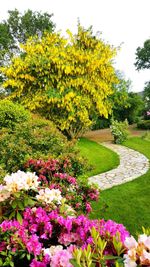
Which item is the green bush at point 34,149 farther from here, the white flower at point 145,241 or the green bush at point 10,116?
the green bush at point 10,116

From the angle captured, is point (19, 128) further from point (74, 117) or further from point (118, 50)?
point (118, 50)

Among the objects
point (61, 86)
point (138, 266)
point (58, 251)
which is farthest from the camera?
point (61, 86)

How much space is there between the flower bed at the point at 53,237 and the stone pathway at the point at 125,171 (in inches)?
186

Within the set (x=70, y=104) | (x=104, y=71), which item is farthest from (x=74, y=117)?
(x=104, y=71)

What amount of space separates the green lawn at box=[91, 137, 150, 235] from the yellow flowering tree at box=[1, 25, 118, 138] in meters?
5.08

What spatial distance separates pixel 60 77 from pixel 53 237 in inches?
381

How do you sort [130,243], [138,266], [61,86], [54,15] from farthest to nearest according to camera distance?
[54,15], [61,86], [130,243], [138,266]

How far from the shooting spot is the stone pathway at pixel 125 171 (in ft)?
23.8

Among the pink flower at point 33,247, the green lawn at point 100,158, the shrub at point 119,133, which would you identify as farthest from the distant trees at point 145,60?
the pink flower at point 33,247

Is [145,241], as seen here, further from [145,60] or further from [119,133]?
[145,60]

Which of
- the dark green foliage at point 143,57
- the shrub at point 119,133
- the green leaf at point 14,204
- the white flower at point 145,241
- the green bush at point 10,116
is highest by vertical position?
the dark green foliage at point 143,57

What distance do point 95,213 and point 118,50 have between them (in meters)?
9.61

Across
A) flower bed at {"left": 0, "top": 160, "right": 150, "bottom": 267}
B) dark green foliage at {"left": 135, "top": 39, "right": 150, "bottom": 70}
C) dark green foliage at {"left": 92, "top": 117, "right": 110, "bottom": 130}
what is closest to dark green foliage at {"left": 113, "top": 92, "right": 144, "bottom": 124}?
dark green foliage at {"left": 92, "top": 117, "right": 110, "bottom": 130}

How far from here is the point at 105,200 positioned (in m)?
5.80
